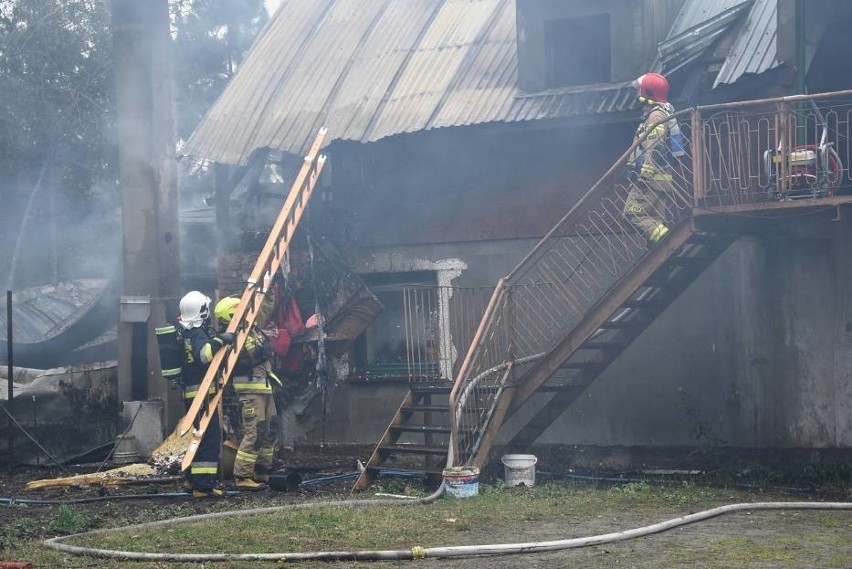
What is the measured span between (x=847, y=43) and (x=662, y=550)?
6.82 meters

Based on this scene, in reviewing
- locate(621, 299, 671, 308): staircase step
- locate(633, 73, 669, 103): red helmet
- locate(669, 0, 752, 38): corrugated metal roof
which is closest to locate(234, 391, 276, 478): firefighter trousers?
locate(621, 299, 671, 308): staircase step

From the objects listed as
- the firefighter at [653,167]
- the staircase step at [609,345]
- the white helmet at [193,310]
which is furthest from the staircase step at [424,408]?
the firefighter at [653,167]

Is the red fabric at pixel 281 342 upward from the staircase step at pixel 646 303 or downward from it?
downward

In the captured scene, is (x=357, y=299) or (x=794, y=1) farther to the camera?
(x=357, y=299)

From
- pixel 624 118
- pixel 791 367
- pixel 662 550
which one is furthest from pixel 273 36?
pixel 662 550

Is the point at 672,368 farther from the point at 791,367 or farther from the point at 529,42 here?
the point at 529,42

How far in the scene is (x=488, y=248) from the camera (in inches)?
513

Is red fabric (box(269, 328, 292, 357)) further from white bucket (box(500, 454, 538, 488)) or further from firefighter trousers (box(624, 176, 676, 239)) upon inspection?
firefighter trousers (box(624, 176, 676, 239))

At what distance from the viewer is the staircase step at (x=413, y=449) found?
34.7ft

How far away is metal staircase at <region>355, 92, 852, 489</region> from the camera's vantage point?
962 centimetres

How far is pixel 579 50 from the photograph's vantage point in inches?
528

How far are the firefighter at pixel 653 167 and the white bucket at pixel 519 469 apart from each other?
95.7 inches

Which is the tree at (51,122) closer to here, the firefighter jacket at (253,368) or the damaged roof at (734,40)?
the firefighter jacket at (253,368)

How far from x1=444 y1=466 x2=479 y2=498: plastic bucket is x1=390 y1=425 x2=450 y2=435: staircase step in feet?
2.93
